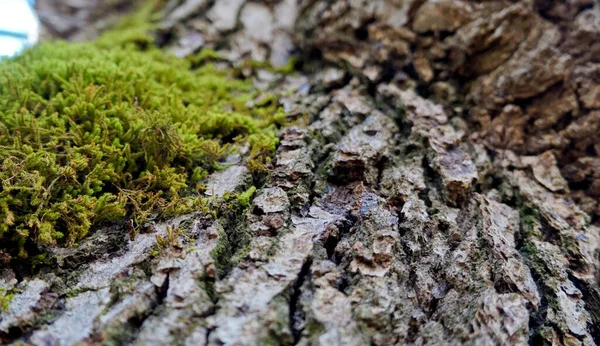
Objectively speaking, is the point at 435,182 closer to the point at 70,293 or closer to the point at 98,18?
the point at 70,293

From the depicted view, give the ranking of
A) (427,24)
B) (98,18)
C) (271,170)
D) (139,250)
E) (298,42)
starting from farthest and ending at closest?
1. (98,18)
2. (298,42)
3. (427,24)
4. (271,170)
5. (139,250)

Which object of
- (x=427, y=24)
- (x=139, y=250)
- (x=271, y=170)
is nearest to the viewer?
(x=139, y=250)

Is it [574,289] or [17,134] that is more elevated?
[17,134]

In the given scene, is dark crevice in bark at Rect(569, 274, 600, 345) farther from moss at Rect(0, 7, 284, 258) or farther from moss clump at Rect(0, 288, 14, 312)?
moss clump at Rect(0, 288, 14, 312)

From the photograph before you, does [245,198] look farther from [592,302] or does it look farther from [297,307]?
[592,302]

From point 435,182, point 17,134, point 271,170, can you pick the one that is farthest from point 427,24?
point 17,134

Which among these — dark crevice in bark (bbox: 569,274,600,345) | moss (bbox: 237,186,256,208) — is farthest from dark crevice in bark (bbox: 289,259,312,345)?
dark crevice in bark (bbox: 569,274,600,345)

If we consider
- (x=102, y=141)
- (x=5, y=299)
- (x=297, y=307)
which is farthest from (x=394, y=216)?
(x=5, y=299)
